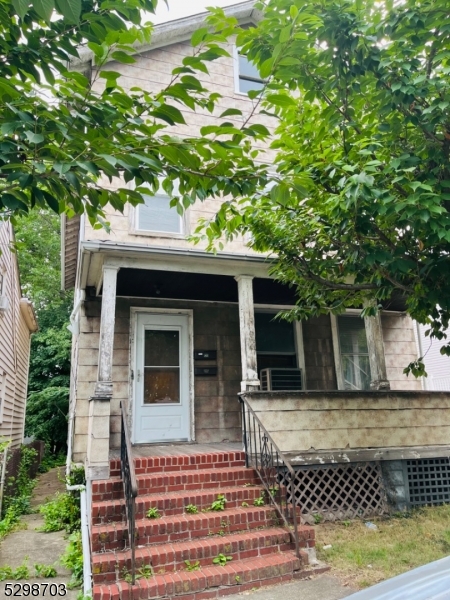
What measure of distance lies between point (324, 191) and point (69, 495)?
5543 mm

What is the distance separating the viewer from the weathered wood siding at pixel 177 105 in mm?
6875

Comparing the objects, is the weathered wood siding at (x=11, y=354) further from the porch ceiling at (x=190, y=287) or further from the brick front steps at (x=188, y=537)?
the brick front steps at (x=188, y=537)

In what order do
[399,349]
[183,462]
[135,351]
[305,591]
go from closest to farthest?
[305,591] < [183,462] < [135,351] < [399,349]

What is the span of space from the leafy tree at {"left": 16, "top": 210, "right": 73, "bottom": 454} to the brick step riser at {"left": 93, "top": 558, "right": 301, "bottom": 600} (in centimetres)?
1156

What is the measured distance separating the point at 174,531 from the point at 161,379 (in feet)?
10.1

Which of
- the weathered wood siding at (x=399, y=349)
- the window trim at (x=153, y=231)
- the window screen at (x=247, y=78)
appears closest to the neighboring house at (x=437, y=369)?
the weathered wood siding at (x=399, y=349)

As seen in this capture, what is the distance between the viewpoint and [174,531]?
13.7 ft

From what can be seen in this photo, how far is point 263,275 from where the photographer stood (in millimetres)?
6555

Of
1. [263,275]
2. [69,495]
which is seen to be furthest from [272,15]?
[69,495]

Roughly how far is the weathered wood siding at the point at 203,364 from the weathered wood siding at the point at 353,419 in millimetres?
1861

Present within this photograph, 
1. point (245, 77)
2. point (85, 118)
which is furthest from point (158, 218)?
point (85, 118)

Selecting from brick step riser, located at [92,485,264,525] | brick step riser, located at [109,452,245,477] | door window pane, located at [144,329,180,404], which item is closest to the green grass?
brick step riser, located at [92,485,264,525]

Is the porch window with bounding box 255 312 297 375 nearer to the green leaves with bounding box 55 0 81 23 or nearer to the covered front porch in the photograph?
the covered front porch

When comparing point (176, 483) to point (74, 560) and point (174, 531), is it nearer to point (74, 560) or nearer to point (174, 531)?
point (174, 531)
